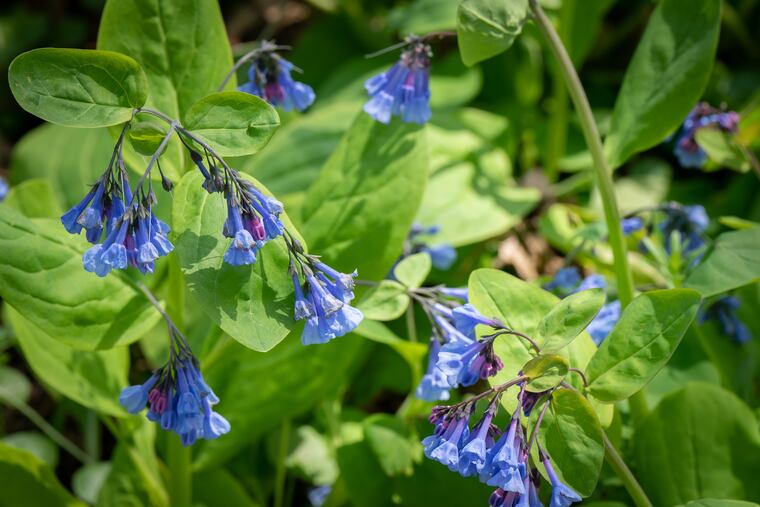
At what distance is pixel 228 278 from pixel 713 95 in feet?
6.69

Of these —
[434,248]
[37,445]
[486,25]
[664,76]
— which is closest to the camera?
[486,25]

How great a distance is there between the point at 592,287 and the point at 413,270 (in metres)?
0.33

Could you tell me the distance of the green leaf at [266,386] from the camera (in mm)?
1705

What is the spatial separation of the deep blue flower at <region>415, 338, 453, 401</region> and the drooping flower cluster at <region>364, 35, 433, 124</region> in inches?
17.4

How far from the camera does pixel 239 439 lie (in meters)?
1.71

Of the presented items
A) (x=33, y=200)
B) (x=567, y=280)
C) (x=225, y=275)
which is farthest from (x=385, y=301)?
(x=33, y=200)

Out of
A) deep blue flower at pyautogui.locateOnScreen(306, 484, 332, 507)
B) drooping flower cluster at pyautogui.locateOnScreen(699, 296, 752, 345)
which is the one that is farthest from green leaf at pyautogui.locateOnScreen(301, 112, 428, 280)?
drooping flower cluster at pyautogui.locateOnScreen(699, 296, 752, 345)

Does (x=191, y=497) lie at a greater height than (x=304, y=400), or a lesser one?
lesser

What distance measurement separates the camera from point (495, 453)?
43.2 inches

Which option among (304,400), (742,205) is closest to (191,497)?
(304,400)

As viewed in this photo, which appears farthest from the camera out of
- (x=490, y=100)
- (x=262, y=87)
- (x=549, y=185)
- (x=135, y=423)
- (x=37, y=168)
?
(x=490, y=100)

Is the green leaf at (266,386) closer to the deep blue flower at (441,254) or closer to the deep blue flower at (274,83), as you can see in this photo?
the deep blue flower at (441,254)

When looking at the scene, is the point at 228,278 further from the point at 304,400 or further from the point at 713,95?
the point at 713,95

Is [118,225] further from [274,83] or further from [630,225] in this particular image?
[630,225]
